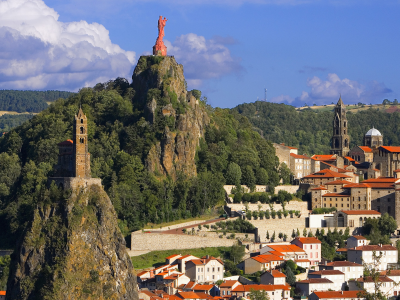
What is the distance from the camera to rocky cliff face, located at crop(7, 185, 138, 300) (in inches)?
2810

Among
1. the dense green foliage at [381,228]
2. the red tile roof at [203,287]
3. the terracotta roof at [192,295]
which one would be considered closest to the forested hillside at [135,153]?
the red tile roof at [203,287]

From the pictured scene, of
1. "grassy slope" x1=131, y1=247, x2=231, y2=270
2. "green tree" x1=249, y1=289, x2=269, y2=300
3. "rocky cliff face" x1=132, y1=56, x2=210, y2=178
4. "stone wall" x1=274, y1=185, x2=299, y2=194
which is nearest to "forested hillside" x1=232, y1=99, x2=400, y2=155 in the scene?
"stone wall" x1=274, y1=185, x2=299, y2=194

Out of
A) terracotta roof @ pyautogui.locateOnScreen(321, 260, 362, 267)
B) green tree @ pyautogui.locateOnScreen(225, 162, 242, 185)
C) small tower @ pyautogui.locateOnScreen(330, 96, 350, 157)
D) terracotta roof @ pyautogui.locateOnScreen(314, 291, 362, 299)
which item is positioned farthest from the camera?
A: small tower @ pyautogui.locateOnScreen(330, 96, 350, 157)

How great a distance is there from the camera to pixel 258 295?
7294cm

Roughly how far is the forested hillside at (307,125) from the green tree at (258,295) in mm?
88359

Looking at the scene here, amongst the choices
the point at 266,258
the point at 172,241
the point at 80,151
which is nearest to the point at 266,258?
the point at 266,258

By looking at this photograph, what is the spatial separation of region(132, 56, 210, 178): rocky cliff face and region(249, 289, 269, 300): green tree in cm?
2386

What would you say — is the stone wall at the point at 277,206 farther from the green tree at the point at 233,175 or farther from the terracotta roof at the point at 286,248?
the terracotta roof at the point at 286,248

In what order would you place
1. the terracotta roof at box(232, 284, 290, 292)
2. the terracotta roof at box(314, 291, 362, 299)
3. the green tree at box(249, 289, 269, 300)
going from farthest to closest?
the terracotta roof at box(232, 284, 290, 292)
the terracotta roof at box(314, 291, 362, 299)
the green tree at box(249, 289, 269, 300)

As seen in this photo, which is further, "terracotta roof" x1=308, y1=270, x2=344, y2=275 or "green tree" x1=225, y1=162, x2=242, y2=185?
"green tree" x1=225, y1=162, x2=242, y2=185

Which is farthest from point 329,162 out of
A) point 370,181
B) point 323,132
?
point 323,132

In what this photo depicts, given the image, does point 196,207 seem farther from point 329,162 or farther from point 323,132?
point 323,132

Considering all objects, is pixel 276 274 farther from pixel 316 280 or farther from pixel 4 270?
pixel 4 270

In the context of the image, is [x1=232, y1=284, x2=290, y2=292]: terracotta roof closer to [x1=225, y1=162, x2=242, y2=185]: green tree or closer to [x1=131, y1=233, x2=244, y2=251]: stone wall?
[x1=131, y1=233, x2=244, y2=251]: stone wall
